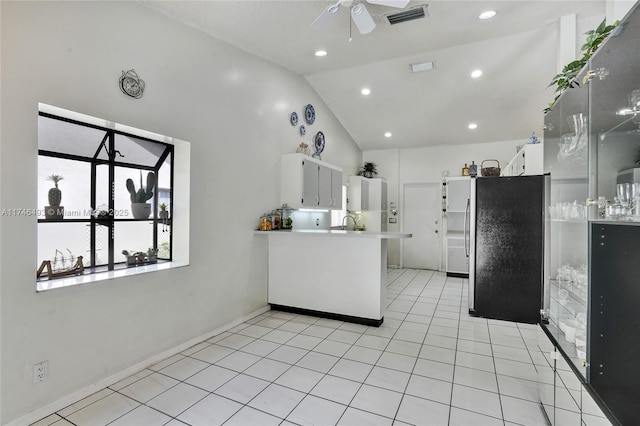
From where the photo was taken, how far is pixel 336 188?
Result: 221 inches

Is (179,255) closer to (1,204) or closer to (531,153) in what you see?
(1,204)

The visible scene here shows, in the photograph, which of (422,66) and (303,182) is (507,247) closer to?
(422,66)

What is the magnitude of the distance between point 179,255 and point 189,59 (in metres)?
1.95

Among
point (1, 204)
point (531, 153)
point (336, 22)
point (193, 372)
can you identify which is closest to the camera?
point (1, 204)

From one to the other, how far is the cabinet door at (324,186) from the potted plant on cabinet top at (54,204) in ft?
10.8

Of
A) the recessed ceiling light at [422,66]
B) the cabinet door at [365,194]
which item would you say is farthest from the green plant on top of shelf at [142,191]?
the cabinet door at [365,194]

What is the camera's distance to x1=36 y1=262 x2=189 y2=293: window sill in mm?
2113

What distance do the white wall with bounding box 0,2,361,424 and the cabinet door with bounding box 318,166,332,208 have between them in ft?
2.63

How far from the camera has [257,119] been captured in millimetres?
4039

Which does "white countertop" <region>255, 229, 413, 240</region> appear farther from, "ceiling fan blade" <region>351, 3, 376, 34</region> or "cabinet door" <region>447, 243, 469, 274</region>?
"cabinet door" <region>447, 243, 469, 274</region>

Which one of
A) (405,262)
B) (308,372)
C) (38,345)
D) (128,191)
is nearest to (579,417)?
(308,372)

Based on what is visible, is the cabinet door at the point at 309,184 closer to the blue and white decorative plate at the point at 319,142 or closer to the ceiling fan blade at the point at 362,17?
the blue and white decorative plate at the point at 319,142

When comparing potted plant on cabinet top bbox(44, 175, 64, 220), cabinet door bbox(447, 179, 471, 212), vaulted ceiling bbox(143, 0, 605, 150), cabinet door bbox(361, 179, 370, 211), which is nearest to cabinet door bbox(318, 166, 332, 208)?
vaulted ceiling bbox(143, 0, 605, 150)

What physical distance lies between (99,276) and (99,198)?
64cm
